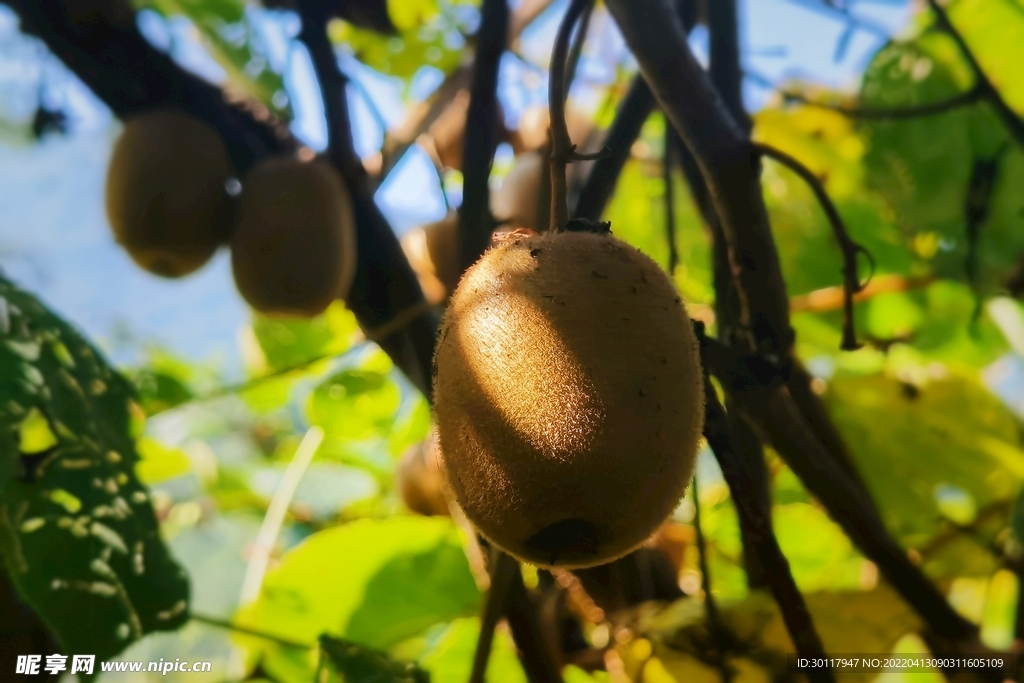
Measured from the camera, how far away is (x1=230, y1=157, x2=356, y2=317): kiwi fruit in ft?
2.60

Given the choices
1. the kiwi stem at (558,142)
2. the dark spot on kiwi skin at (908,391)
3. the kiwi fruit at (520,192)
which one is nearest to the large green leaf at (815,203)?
the dark spot on kiwi skin at (908,391)

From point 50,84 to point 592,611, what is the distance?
0.83m

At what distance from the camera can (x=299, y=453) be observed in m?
1.05

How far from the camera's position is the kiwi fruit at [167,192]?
85 cm

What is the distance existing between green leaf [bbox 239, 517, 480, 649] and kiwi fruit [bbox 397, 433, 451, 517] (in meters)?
0.11

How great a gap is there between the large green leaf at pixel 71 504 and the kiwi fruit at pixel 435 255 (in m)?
0.28

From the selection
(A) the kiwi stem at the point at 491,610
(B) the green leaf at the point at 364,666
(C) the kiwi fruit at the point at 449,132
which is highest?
(C) the kiwi fruit at the point at 449,132

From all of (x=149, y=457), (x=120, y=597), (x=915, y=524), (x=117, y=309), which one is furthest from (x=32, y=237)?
(x=915, y=524)

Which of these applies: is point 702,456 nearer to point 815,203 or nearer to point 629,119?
point 629,119

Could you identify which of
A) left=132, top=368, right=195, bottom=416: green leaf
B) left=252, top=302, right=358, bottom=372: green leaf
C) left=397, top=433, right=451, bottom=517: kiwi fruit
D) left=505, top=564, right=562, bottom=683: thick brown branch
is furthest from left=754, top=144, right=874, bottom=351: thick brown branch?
left=252, top=302, right=358, bottom=372: green leaf

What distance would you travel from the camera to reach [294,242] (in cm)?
79

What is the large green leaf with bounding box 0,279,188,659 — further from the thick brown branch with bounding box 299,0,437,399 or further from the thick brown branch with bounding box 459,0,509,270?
the thick brown branch with bounding box 459,0,509,270

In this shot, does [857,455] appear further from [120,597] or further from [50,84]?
[50,84]

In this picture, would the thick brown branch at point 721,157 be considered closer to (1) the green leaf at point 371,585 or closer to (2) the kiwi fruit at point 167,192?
(1) the green leaf at point 371,585
